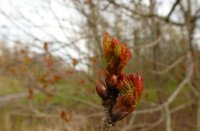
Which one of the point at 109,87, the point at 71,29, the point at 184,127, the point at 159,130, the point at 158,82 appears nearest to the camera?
the point at 109,87

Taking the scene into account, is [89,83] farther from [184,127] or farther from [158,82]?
[184,127]

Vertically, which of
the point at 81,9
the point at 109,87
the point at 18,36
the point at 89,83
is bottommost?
the point at 109,87

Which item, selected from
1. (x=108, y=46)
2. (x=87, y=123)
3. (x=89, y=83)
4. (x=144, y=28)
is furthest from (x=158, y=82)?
(x=108, y=46)

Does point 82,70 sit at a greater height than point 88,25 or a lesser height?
lesser

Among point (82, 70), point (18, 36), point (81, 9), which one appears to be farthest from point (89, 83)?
→ point (18, 36)

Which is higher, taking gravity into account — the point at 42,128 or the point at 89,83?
the point at 89,83

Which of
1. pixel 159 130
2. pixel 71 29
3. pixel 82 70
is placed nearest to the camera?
pixel 82 70

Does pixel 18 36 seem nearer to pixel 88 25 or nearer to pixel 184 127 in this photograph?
pixel 88 25

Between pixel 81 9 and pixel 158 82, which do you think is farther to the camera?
pixel 158 82

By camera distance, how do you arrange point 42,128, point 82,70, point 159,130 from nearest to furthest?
point 82,70
point 42,128
point 159,130
